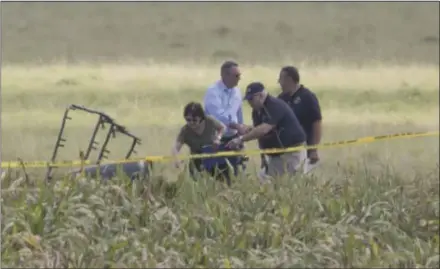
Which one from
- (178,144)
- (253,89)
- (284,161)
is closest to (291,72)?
(253,89)

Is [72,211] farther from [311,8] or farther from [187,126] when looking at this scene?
[311,8]

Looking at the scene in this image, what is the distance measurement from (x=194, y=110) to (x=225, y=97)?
1.66 ft

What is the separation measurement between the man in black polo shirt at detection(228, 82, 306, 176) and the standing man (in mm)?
111

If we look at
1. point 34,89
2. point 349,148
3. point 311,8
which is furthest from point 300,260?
point 311,8

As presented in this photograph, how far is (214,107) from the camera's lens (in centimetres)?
927

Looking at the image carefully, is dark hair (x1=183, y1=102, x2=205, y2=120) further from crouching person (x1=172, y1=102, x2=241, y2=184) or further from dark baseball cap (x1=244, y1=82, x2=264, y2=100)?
dark baseball cap (x1=244, y1=82, x2=264, y2=100)

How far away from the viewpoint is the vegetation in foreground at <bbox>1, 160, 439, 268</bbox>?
6438mm

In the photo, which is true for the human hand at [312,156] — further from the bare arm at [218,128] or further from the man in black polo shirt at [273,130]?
the bare arm at [218,128]

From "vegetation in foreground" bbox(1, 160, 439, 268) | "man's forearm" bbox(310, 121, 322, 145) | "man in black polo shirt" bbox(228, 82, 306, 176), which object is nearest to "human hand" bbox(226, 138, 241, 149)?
"man in black polo shirt" bbox(228, 82, 306, 176)

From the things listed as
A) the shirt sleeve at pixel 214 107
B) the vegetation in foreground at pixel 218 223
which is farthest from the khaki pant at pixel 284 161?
the vegetation in foreground at pixel 218 223

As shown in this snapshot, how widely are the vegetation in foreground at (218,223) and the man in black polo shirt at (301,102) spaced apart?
1.38m

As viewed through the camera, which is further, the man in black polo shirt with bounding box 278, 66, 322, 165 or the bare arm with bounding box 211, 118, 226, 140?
the man in black polo shirt with bounding box 278, 66, 322, 165

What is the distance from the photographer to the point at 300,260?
A: 21.0 feet

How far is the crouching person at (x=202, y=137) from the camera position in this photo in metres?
8.89
